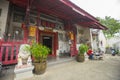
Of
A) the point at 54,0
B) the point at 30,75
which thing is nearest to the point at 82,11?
the point at 54,0

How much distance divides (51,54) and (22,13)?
10.9 ft

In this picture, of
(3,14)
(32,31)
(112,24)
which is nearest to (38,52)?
(32,31)

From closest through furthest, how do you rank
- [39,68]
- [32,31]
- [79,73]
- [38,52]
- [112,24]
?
1. [38,52]
2. [39,68]
3. [79,73]
4. [32,31]
5. [112,24]

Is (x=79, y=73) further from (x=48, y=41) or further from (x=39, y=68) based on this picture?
(x=48, y=41)

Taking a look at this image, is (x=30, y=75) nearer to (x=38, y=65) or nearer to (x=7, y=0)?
(x=38, y=65)

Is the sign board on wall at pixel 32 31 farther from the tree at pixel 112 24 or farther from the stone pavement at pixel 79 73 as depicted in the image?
the tree at pixel 112 24

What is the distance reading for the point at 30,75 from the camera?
12.0 ft

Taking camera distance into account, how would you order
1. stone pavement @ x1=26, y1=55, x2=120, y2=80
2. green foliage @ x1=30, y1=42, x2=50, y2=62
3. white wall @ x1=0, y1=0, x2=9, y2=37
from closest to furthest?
stone pavement @ x1=26, y1=55, x2=120, y2=80 → green foliage @ x1=30, y1=42, x2=50, y2=62 → white wall @ x1=0, y1=0, x2=9, y2=37

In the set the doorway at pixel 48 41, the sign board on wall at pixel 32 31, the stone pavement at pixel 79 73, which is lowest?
the stone pavement at pixel 79 73

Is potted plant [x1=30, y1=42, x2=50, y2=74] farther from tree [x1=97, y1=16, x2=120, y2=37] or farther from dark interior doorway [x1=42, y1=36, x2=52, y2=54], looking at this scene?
tree [x1=97, y1=16, x2=120, y2=37]

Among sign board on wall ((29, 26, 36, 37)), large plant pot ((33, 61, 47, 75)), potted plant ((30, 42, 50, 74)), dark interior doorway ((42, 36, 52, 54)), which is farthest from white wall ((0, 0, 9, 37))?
dark interior doorway ((42, 36, 52, 54))

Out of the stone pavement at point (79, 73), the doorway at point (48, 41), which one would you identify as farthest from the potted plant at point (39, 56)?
the doorway at point (48, 41)

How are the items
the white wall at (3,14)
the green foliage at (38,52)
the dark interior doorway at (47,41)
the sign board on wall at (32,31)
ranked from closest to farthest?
1. the green foliage at (38,52)
2. the white wall at (3,14)
3. the sign board on wall at (32,31)
4. the dark interior doorway at (47,41)

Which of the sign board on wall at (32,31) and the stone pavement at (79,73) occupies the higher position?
the sign board on wall at (32,31)
